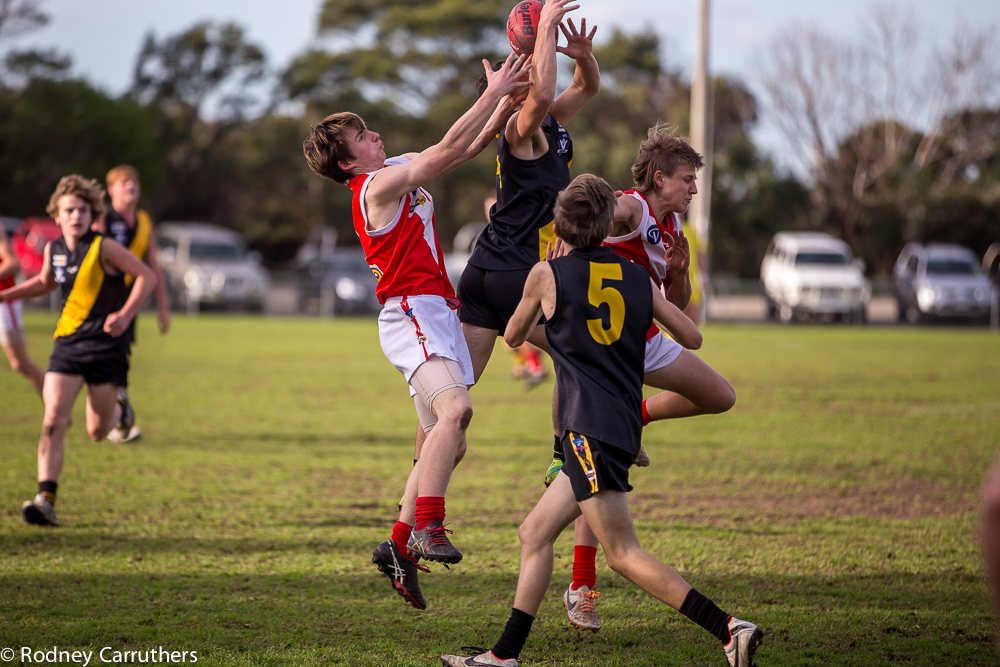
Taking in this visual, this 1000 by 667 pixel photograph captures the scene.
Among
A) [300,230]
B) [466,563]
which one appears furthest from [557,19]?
[300,230]

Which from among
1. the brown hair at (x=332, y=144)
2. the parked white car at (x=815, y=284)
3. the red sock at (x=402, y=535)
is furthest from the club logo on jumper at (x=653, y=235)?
the parked white car at (x=815, y=284)

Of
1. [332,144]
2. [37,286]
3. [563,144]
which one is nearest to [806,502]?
[563,144]

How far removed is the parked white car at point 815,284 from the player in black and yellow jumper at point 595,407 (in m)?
24.2

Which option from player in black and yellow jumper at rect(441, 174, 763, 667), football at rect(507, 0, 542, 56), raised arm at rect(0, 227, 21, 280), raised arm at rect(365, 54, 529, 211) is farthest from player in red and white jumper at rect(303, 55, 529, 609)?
raised arm at rect(0, 227, 21, 280)

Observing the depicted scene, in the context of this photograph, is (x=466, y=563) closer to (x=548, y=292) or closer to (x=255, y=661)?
(x=255, y=661)

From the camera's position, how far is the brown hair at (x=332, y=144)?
4.31m

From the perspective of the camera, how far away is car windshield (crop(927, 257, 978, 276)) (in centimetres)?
2655

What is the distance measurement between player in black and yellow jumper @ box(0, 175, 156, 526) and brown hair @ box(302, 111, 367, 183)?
220cm

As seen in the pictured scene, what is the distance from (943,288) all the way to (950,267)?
4.22 feet

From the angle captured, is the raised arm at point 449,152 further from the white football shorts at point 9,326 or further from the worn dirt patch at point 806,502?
the white football shorts at point 9,326

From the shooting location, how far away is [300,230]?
49688mm

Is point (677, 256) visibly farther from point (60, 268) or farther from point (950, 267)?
point (950, 267)

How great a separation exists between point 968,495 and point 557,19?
4.84 meters

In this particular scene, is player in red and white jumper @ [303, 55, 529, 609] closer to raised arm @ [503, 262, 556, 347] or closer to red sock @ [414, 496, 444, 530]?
red sock @ [414, 496, 444, 530]
